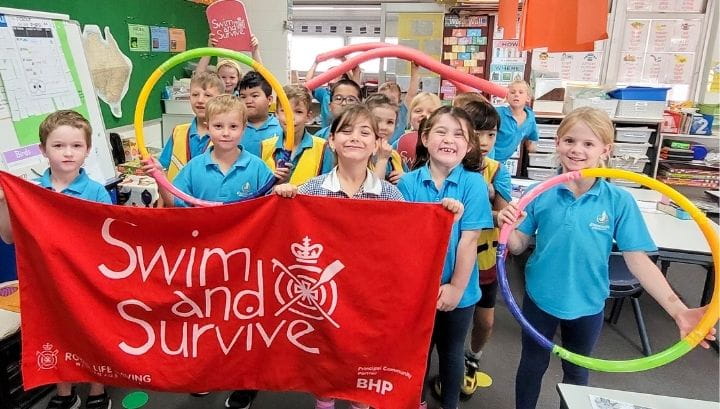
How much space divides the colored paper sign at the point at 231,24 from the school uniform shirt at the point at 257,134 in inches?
22.5

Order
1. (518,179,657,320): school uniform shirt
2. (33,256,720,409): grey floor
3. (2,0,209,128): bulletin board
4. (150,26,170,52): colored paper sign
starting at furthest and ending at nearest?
1. (150,26,170,52): colored paper sign
2. (2,0,209,128): bulletin board
3. (33,256,720,409): grey floor
4. (518,179,657,320): school uniform shirt

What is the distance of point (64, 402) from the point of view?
2.39 metres

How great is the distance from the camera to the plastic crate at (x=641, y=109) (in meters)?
5.85

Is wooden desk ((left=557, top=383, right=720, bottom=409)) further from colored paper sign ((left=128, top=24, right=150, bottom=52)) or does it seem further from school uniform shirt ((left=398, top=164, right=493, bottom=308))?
colored paper sign ((left=128, top=24, right=150, bottom=52))

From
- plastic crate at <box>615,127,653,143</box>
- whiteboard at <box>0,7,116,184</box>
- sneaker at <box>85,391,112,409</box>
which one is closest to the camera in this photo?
sneaker at <box>85,391,112,409</box>

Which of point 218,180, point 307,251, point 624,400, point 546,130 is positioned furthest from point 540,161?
point 307,251

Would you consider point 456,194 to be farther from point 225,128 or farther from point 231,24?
point 231,24

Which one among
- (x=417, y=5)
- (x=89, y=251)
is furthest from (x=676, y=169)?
(x=89, y=251)

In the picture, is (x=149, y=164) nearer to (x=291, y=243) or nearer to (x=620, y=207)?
(x=291, y=243)

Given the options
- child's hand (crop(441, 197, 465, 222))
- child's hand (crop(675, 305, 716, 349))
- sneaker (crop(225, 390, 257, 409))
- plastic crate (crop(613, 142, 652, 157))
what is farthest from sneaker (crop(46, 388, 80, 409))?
plastic crate (crop(613, 142, 652, 157))

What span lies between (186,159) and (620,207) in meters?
2.19

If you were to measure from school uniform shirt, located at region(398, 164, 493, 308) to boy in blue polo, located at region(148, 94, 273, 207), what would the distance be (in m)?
0.72

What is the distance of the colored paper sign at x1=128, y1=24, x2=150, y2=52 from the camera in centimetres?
450

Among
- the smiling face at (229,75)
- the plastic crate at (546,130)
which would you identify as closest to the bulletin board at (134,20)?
the smiling face at (229,75)
